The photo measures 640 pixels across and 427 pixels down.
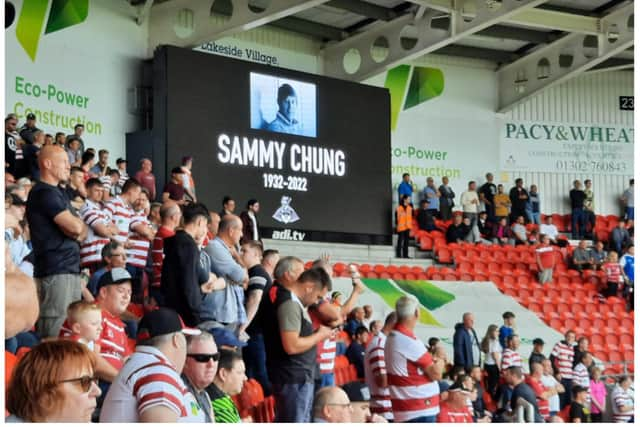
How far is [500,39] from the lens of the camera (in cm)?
1875

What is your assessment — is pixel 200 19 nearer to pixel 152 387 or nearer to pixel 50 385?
pixel 152 387

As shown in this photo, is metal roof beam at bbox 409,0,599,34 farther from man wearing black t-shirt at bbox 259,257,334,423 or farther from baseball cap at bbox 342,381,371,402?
man wearing black t-shirt at bbox 259,257,334,423

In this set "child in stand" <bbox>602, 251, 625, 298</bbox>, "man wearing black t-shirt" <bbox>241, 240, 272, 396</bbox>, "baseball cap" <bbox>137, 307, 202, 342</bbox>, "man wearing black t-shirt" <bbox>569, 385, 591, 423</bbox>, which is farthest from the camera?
"child in stand" <bbox>602, 251, 625, 298</bbox>

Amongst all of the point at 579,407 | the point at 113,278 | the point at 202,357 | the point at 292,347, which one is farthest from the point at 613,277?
the point at 202,357

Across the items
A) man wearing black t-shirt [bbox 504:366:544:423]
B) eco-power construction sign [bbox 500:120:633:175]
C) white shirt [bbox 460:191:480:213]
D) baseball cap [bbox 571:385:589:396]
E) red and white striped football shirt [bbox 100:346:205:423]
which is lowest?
baseball cap [bbox 571:385:589:396]

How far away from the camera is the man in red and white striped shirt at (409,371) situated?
6219 millimetres

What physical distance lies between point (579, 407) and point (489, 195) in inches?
312

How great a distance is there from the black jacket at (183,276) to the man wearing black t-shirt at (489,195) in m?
12.2

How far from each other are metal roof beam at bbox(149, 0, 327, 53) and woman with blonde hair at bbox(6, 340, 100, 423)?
38.1ft

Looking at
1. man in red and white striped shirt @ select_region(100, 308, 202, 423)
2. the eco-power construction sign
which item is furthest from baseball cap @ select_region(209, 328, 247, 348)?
the eco-power construction sign

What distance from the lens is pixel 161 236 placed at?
21.3 ft

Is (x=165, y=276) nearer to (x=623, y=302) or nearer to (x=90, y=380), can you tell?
(x=90, y=380)

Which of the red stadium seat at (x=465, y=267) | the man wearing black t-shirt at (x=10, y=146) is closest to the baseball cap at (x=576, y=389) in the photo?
the red stadium seat at (x=465, y=267)

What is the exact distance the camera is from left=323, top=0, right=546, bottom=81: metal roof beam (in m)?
15.6
